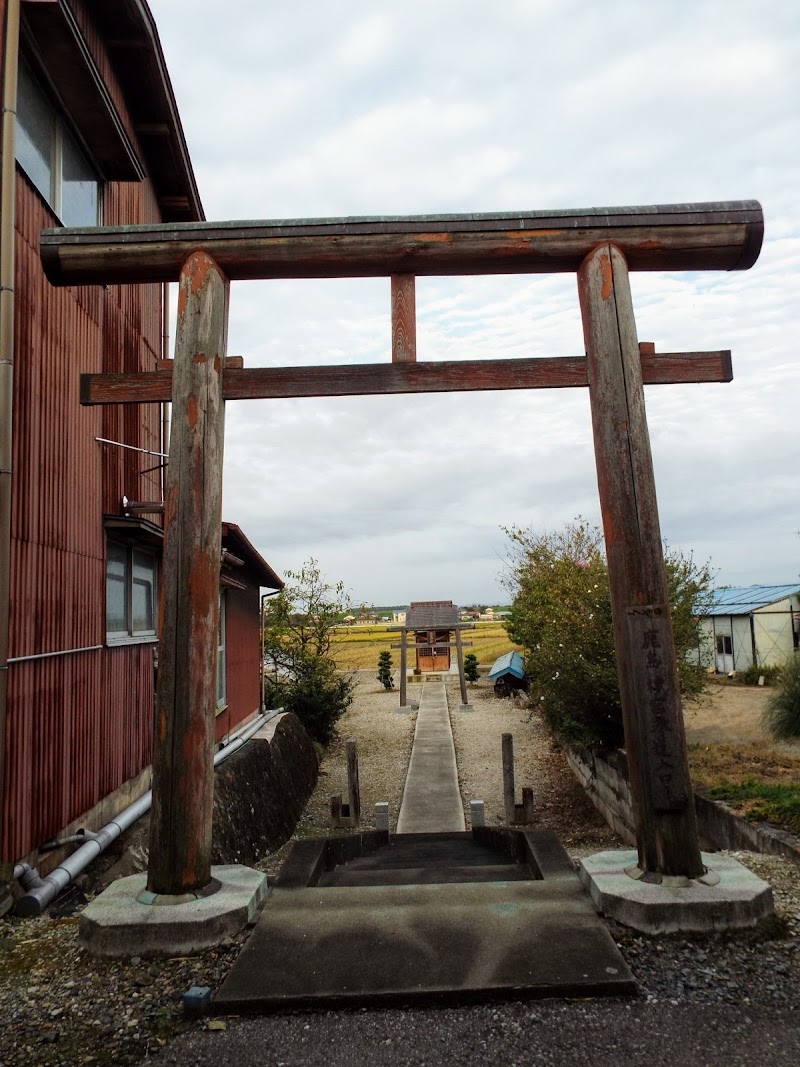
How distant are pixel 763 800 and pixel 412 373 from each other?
5748 mm

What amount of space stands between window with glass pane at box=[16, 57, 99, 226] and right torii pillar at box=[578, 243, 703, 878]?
4.57m

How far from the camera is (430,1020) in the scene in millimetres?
2838

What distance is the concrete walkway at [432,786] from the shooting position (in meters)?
10.5

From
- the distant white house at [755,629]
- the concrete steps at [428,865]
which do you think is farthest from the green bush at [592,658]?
the distant white house at [755,629]

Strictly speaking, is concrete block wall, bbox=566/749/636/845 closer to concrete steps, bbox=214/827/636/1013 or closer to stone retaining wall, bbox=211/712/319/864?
stone retaining wall, bbox=211/712/319/864

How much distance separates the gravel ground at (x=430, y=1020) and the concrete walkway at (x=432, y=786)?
672cm

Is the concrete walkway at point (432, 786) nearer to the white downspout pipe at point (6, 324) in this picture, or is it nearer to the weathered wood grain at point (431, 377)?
the white downspout pipe at point (6, 324)

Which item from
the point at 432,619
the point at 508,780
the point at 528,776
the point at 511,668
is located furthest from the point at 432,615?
the point at 508,780

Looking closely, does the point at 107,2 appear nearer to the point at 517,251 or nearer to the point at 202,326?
the point at 202,326

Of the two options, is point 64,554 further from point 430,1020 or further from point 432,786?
point 432,786

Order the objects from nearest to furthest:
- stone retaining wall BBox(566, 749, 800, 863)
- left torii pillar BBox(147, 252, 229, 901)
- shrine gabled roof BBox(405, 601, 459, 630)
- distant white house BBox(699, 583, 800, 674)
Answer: left torii pillar BBox(147, 252, 229, 901), stone retaining wall BBox(566, 749, 800, 863), distant white house BBox(699, 583, 800, 674), shrine gabled roof BBox(405, 601, 459, 630)

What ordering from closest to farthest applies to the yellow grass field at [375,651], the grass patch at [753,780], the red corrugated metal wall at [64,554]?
the red corrugated metal wall at [64,554] < the grass patch at [753,780] < the yellow grass field at [375,651]

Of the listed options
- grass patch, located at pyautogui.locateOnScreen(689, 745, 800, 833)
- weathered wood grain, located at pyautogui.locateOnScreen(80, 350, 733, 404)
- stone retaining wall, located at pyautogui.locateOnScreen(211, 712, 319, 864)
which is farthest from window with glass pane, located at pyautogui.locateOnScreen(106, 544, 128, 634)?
grass patch, located at pyautogui.locateOnScreen(689, 745, 800, 833)

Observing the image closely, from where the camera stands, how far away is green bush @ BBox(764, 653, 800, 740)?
1103 centimetres
